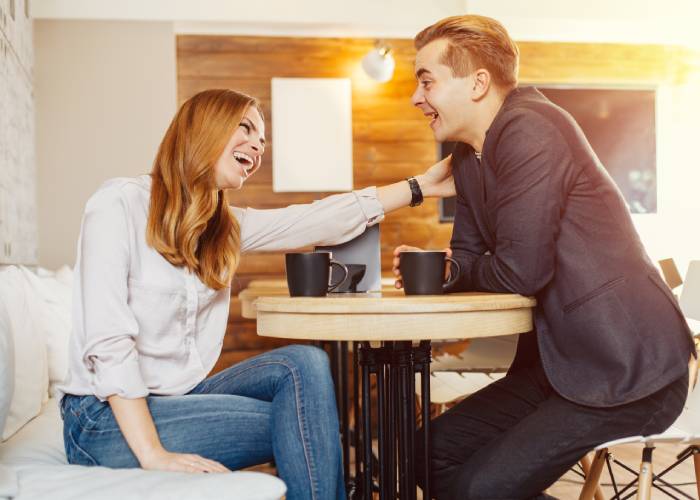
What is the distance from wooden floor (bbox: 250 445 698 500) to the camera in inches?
107

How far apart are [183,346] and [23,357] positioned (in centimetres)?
74

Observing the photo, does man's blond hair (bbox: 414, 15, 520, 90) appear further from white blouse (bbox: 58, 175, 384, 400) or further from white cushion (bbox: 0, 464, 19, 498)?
white cushion (bbox: 0, 464, 19, 498)

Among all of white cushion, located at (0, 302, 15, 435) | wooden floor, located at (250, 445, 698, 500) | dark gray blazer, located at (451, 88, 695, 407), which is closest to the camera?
white cushion, located at (0, 302, 15, 435)

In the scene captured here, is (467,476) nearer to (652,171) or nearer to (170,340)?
(170,340)

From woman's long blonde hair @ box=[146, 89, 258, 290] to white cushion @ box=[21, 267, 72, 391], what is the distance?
37.1 inches

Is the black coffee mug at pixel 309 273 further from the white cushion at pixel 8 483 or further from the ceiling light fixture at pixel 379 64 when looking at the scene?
the ceiling light fixture at pixel 379 64

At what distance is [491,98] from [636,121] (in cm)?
319

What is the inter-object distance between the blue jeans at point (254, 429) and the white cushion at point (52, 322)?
38.2 inches

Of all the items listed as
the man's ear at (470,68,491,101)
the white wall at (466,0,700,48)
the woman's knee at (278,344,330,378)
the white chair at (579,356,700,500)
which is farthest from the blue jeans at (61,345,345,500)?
the white wall at (466,0,700,48)

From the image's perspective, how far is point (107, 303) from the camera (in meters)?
1.32

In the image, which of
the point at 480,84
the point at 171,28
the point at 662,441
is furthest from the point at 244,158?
the point at 171,28

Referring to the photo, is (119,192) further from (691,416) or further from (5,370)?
(691,416)

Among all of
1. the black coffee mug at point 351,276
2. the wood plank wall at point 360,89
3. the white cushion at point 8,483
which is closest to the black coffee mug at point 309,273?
the black coffee mug at point 351,276

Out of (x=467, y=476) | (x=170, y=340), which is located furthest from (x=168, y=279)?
(x=467, y=476)
